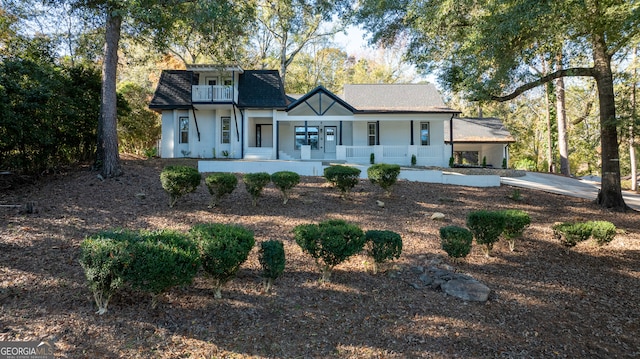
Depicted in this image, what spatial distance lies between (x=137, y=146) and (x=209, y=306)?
66.3 ft

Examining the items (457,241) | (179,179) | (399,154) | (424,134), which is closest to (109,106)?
(179,179)

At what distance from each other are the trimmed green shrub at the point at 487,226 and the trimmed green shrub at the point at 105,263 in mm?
5922

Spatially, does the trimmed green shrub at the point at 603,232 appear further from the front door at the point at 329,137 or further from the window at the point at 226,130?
the window at the point at 226,130

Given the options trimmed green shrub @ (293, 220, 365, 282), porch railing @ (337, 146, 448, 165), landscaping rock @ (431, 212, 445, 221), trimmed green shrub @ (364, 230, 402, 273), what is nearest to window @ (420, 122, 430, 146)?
porch railing @ (337, 146, 448, 165)

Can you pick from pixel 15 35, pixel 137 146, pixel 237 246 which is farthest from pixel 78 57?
pixel 237 246

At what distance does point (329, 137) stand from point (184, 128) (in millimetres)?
8508

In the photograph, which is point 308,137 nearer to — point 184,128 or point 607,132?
point 184,128

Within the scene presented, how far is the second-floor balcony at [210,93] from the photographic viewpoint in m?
18.7

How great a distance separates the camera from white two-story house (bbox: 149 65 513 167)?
18672 millimetres

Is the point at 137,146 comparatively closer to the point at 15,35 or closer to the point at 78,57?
the point at 78,57

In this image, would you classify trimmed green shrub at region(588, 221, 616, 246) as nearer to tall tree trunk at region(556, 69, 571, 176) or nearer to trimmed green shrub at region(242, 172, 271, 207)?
trimmed green shrub at region(242, 172, 271, 207)

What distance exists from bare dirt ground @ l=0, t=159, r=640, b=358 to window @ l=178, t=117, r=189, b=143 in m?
11.4

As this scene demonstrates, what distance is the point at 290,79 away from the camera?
33000 mm

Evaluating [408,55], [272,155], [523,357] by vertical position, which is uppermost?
[408,55]
